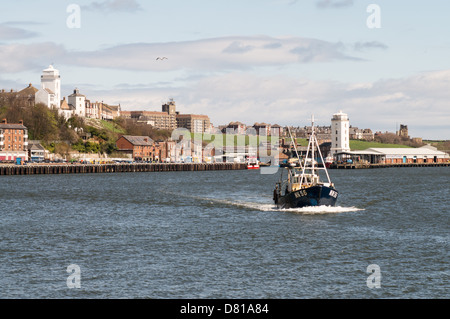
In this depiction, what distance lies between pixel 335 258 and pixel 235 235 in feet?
33.5

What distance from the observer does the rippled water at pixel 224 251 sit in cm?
2955

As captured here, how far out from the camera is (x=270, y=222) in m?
51.9

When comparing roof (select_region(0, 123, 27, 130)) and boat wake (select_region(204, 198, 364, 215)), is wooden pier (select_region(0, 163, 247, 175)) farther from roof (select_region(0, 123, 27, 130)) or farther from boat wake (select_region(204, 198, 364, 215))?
boat wake (select_region(204, 198, 364, 215))

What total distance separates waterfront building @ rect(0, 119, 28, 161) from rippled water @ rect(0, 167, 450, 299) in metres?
111

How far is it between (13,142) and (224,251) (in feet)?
485

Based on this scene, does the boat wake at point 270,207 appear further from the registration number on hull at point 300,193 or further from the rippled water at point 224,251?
the registration number on hull at point 300,193

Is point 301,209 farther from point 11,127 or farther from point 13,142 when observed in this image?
point 13,142

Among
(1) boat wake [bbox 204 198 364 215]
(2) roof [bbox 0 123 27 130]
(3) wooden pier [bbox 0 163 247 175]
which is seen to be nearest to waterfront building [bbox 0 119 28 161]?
(2) roof [bbox 0 123 27 130]

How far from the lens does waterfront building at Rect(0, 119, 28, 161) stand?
565 ft

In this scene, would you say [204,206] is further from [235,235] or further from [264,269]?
[264,269]
